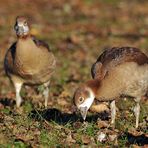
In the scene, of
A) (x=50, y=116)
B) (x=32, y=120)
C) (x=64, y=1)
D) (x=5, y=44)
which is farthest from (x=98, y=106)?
(x=64, y=1)

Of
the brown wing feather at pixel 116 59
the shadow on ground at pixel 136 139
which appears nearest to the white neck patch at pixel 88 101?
the brown wing feather at pixel 116 59

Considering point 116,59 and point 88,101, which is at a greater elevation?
point 116,59

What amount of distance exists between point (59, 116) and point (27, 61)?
1.16 m

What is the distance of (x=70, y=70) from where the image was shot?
13.7 m

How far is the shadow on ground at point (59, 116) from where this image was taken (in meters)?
8.51

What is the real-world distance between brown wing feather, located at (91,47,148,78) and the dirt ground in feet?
2.31

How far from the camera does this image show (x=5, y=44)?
55.0 feet

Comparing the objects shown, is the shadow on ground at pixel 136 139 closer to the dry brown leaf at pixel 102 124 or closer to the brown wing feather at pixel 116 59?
the dry brown leaf at pixel 102 124

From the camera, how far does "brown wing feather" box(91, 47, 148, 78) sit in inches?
320

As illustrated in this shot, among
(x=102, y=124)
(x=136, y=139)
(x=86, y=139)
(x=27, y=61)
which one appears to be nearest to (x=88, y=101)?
(x=86, y=139)

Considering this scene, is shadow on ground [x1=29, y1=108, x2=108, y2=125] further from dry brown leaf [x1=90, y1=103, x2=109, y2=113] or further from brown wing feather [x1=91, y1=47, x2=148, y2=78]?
brown wing feather [x1=91, y1=47, x2=148, y2=78]

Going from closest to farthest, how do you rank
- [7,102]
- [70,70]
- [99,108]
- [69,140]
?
[69,140] < [99,108] < [7,102] < [70,70]

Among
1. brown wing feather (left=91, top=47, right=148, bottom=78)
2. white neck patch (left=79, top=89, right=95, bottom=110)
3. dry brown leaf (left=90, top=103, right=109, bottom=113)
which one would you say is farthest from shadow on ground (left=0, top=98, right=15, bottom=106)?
white neck patch (left=79, top=89, right=95, bottom=110)

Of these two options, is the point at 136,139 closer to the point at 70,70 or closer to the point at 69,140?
the point at 69,140
